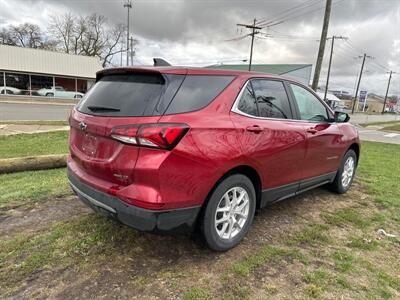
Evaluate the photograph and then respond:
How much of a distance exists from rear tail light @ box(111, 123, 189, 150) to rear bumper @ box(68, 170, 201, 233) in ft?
1.67

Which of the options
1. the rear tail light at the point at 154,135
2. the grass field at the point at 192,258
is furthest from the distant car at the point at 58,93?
the rear tail light at the point at 154,135

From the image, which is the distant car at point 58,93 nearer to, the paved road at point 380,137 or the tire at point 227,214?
the paved road at point 380,137

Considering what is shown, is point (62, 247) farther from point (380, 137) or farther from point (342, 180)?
point (380, 137)

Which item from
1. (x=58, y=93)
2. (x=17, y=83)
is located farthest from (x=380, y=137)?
(x=17, y=83)

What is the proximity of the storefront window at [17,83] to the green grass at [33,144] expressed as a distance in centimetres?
2826

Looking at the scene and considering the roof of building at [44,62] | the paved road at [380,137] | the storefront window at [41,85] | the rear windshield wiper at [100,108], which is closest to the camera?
the rear windshield wiper at [100,108]

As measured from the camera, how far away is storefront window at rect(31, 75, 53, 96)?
113 ft

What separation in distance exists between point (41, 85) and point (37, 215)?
36343 mm

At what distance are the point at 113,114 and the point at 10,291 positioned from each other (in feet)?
5.20

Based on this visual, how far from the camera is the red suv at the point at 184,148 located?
2.40 m

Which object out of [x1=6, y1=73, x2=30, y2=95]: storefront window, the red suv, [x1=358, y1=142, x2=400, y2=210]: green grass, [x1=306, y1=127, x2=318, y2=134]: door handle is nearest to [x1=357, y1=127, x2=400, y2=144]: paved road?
[x1=358, y1=142, x2=400, y2=210]: green grass

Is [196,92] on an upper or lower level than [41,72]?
lower

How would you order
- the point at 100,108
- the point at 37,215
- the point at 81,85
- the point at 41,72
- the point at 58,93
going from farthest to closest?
the point at 81,85 → the point at 58,93 → the point at 41,72 → the point at 37,215 → the point at 100,108

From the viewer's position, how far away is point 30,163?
557 centimetres
